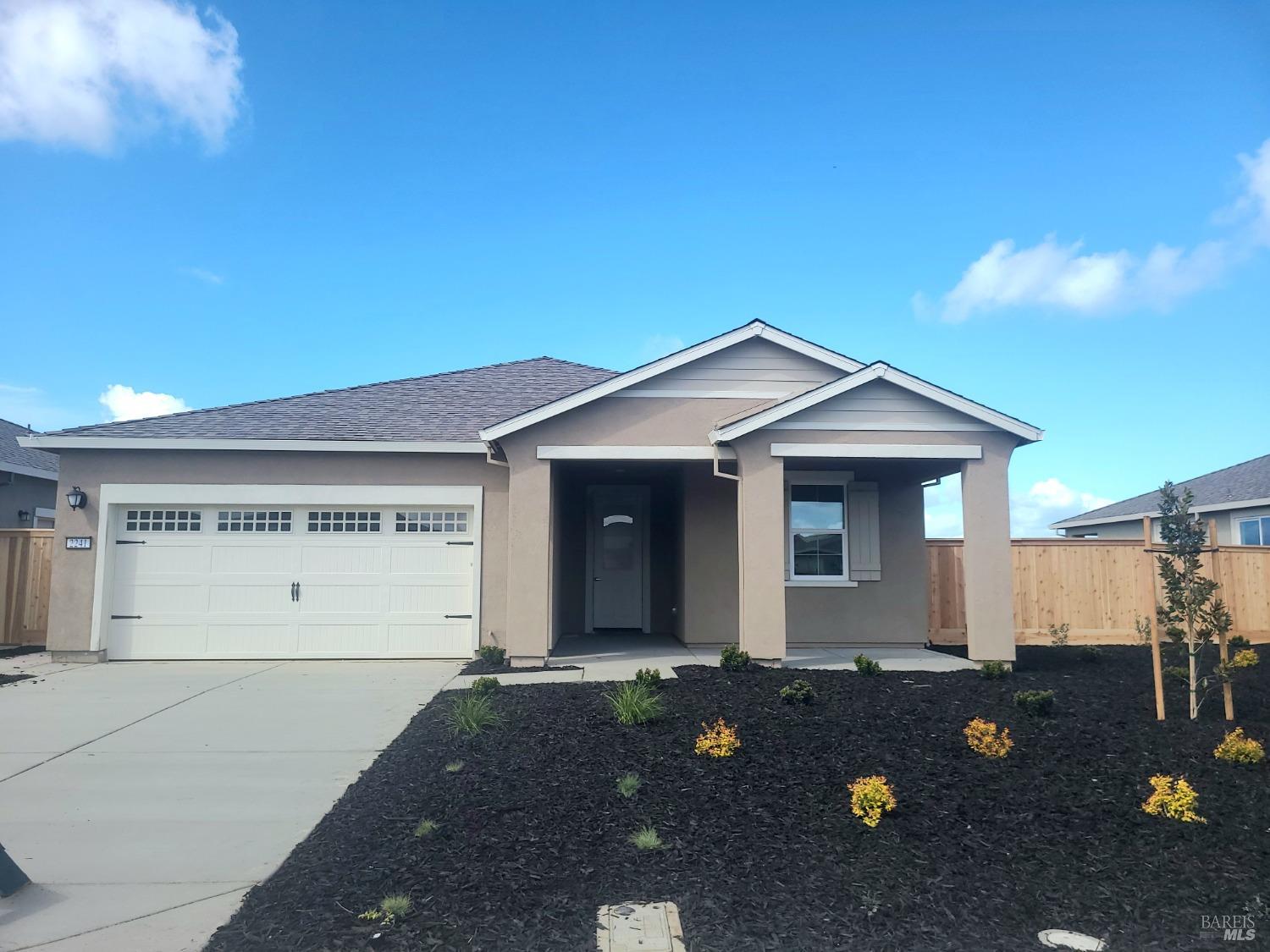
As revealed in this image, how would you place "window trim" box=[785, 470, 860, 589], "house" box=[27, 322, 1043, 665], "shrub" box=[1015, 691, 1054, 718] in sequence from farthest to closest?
1. "window trim" box=[785, 470, 860, 589]
2. "house" box=[27, 322, 1043, 665]
3. "shrub" box=[1015, 691, 1054, 718]

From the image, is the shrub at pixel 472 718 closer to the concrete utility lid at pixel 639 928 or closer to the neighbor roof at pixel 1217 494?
the concrete utility lid at pixel 639 928

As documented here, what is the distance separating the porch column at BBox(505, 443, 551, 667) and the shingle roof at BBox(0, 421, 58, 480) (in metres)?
10.6

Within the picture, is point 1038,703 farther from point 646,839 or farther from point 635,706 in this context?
point 646,839

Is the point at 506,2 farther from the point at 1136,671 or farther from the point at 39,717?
the point at 1136,671

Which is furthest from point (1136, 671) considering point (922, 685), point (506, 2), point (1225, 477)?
point (1225, 477)

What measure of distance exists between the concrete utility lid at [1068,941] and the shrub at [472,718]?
4.17 m

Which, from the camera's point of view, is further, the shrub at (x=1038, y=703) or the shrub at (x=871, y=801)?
the shrub at (x=1038, y=703)

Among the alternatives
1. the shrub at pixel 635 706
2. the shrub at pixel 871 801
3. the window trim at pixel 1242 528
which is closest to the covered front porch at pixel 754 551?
the shrub at pixel 635 706

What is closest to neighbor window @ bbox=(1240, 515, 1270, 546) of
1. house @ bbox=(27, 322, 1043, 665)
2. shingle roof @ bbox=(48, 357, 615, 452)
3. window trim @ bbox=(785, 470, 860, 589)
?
house @ bbox=(27, 322, 1043, 665)

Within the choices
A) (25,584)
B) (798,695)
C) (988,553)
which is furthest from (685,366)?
(25,584)

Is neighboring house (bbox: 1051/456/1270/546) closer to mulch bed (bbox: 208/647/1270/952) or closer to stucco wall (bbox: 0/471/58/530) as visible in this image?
mulch bed (bbox: 208/647/1270/952)

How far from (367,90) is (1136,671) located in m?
13.1

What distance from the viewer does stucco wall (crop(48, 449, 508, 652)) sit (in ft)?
35.4

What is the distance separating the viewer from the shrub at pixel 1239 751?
5238mm
